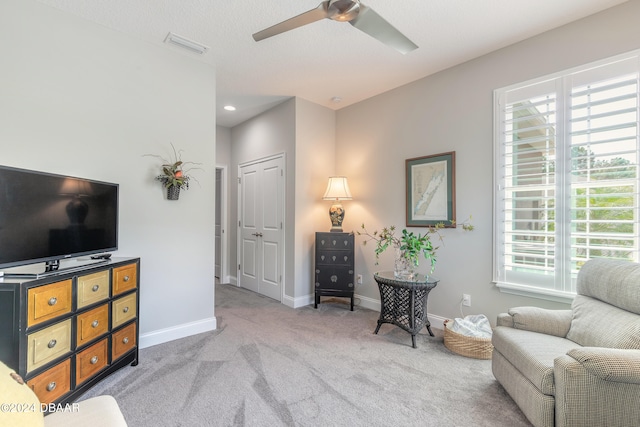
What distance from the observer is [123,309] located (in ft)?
7.42

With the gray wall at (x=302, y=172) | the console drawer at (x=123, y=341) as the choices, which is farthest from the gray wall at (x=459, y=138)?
the console drawer at (x=123, y=341)

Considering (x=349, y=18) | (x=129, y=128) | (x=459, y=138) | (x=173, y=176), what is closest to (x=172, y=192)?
(x=173, y=176)

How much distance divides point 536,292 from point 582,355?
1.29 metres

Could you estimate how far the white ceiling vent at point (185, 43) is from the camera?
2.64m

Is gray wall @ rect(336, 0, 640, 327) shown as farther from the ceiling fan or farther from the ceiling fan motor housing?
the ceiling fan motor housing

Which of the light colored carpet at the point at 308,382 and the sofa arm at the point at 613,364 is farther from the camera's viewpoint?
the light colored carpet at the point at 308,382

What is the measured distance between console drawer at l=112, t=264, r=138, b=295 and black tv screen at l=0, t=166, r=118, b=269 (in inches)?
7.8

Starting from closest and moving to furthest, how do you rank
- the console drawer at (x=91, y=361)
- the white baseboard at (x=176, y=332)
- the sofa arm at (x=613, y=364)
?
1. the sofa arm at (x=613, y=364)
2. the console drawer at (x=91, y=361)
3. the white baseboard at (x=176, y=332)

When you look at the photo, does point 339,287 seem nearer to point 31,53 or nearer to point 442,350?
point 442,350

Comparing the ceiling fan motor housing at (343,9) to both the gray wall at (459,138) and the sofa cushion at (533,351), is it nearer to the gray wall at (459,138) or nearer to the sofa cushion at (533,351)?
the gray wall at (459,138)

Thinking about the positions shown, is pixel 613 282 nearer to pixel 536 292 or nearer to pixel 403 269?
pixel 536 292

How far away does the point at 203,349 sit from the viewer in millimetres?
2646

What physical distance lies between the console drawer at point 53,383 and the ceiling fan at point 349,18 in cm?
225

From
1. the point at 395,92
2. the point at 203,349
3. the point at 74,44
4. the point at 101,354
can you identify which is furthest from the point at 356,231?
the point at 74,44
